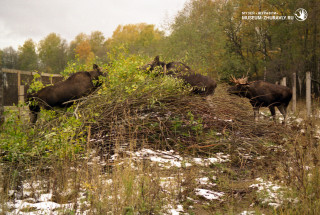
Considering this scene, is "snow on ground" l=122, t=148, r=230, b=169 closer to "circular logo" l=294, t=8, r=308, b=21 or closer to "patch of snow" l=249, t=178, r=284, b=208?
"patch of snow" l=249, t=178, r=284, b=208

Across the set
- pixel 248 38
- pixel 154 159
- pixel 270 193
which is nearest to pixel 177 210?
pixel 270 193

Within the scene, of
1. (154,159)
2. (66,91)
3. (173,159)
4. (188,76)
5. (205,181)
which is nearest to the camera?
(205,181)

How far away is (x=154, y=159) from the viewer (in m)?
5.71

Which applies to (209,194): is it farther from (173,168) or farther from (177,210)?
(173,168)

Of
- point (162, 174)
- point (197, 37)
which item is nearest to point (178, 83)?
point (162, 174)

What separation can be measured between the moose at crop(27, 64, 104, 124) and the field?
354 millimetres

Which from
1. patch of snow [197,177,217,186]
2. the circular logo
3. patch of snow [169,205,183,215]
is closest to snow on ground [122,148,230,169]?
patch of snow [197,177,217,186]

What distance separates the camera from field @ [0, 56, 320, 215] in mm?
3727

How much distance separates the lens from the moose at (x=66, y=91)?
23.8 feet

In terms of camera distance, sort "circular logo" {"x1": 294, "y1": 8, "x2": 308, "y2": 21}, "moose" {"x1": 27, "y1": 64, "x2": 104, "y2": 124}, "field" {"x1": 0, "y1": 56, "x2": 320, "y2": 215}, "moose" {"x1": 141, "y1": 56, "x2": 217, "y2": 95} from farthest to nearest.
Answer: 1. "circular logo" {"x1": 294, "y1": 8, "x2": 308, "y2": 21}
2. "moose" {"x1": 141, "y1": 56, "x2": 217, "y2": 95}
3. "moose" {"x1": 27, "y1": 64, "x2": 104, "y2": 124}
4. "field" {"x1": 0, "y1": 56, "x2": 320, "y2": 215}

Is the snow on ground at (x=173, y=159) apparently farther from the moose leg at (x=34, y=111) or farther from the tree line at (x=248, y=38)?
the tree line at (x=248, y=38)

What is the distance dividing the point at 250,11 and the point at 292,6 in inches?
212

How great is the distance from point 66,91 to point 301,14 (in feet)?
73.6

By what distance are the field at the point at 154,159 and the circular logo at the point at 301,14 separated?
19.4 metres
